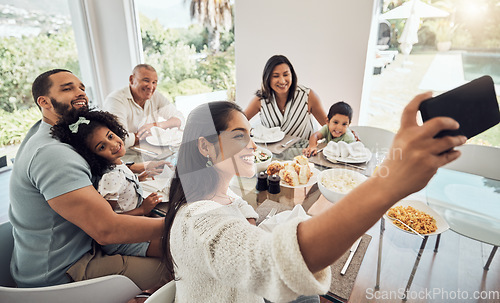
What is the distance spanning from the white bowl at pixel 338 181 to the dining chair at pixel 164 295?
63 centimetres

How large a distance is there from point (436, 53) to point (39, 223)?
2.92 metres

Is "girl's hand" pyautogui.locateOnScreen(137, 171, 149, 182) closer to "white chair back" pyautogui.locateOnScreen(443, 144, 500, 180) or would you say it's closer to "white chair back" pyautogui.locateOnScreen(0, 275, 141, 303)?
"white chair back" pyautogui.locateOnScreen(0, 275, 141, 303)

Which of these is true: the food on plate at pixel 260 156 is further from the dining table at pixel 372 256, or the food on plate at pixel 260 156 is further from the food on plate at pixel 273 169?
the dining table at pixel 372 256

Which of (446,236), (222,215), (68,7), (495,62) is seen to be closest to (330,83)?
(495,62)

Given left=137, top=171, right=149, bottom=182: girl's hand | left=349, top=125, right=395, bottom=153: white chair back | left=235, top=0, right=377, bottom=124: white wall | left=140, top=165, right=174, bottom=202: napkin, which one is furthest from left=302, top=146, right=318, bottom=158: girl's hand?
left=235, top=0, right=377, bottom=124: white wall

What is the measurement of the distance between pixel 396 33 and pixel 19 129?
398 cm

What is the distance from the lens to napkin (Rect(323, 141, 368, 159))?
151 cm

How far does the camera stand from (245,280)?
461 mm

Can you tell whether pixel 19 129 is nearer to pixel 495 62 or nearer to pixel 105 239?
pixel 105 239

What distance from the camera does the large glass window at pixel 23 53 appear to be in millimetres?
2943

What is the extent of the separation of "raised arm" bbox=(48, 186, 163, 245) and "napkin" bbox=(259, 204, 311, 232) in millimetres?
459

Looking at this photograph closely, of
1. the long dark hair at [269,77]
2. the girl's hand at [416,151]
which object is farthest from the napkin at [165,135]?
the girl's hand at [416,151]

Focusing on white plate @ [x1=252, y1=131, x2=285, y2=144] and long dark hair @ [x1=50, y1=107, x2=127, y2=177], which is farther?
white plate @ [x1=252, y1=131, x2=285, y2=144]

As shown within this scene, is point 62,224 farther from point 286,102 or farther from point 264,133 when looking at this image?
point 286,102
